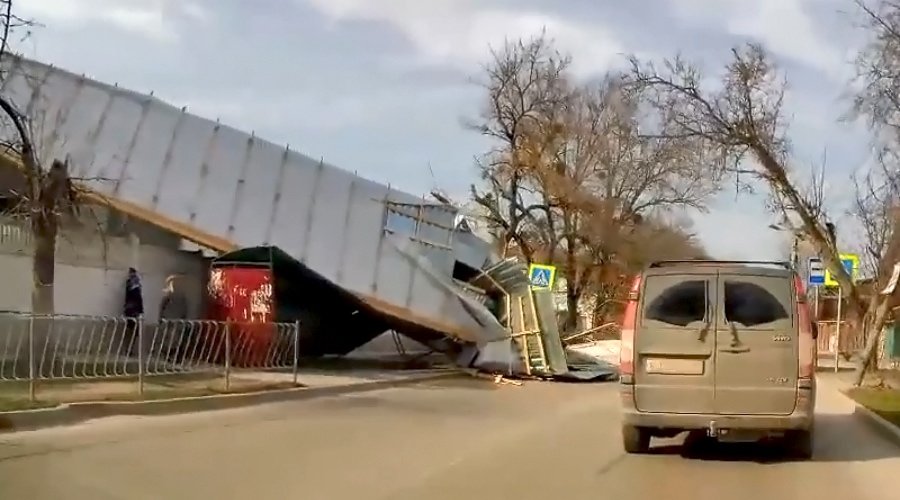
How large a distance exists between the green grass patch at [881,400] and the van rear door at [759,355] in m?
6.13

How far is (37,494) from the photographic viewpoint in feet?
28.9

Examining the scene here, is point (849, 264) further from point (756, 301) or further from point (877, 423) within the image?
point (756, 301)

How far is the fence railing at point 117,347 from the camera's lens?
14406 mm

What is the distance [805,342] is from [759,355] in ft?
1.52

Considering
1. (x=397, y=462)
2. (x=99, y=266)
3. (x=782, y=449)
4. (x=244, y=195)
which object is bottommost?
(x=397, y=462)

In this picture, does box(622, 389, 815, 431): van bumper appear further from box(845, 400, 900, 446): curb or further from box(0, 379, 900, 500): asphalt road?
box(845, 400, 900, 446): curb

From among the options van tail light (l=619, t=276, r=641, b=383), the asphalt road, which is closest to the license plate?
van tail light (l=619, t=276, r=641, b=383)

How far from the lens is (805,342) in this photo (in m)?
11.5

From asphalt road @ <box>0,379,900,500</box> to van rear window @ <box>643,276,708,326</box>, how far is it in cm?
150

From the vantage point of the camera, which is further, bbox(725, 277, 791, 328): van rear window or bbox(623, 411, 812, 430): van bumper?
bbox(725, 277, 791, 328): van rear window

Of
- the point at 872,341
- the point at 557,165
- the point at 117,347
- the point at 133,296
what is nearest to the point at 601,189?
the point at 557,165

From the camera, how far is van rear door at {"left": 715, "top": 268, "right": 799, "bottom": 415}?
1152 centimetres

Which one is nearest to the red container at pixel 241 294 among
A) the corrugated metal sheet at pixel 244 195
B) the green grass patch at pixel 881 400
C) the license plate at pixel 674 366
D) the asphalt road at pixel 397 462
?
the corrugated metal sheet at pixel 244 195

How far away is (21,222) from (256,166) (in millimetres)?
7460
